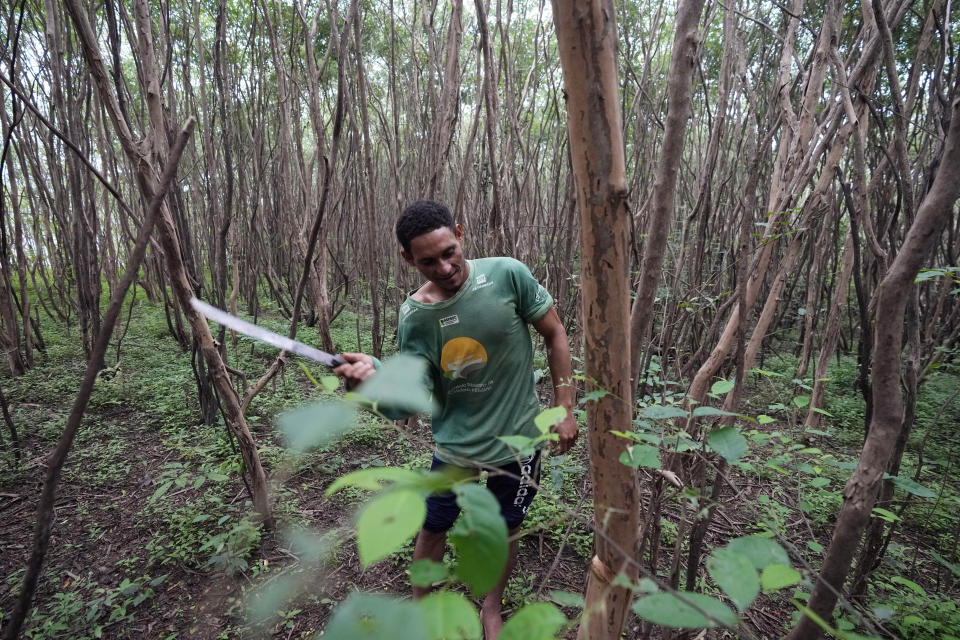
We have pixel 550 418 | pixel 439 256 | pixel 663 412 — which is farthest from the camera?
pixel 439 256

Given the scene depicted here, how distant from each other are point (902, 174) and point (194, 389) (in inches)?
162

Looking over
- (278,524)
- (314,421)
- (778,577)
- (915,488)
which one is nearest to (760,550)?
(778,577)

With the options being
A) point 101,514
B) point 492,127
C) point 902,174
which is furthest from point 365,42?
point 902,174

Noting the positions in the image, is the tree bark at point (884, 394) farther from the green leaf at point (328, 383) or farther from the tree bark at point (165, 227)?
the tree bark at point (165, 227)

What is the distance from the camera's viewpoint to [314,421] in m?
0.42

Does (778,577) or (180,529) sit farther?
(180,529)

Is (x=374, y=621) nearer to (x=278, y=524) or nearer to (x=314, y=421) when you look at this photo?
(x=314, y=421)

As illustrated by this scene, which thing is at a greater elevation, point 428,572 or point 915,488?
point 428,572

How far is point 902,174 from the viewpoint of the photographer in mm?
990

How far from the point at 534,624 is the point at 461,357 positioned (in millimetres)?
957

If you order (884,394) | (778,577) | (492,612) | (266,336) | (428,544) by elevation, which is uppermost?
(266,336)

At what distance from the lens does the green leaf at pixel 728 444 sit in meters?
0.62

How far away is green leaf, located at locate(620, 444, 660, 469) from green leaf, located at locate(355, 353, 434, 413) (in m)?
0.30

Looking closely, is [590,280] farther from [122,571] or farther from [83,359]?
[83,359]
